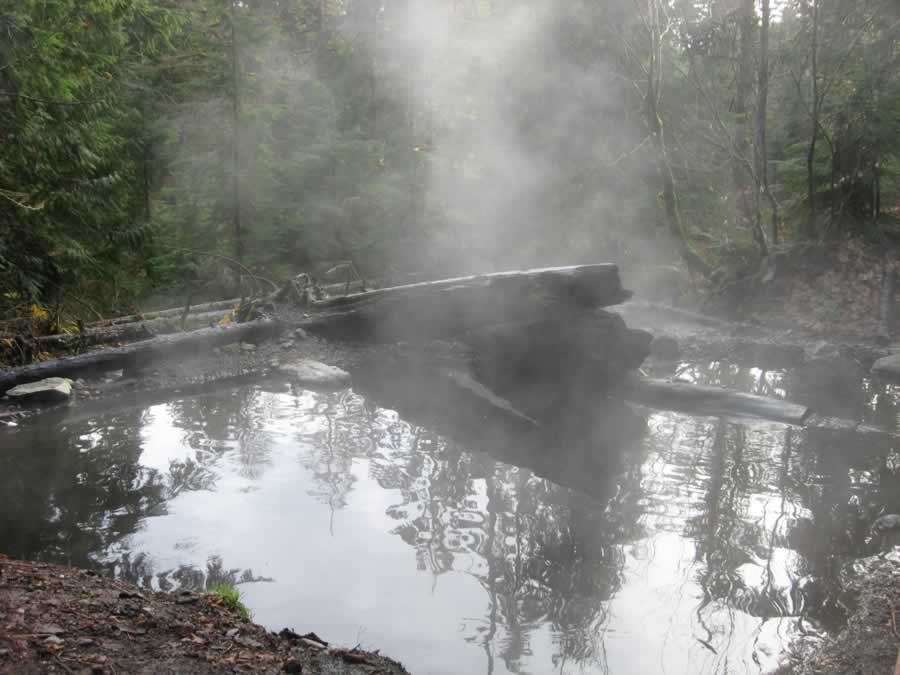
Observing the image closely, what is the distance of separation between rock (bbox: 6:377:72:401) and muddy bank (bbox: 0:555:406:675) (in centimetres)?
438

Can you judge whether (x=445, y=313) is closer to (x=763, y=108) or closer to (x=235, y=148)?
(x=235, y=148)

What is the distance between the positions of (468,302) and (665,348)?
10.8ft

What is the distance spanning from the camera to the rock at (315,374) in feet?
30.1

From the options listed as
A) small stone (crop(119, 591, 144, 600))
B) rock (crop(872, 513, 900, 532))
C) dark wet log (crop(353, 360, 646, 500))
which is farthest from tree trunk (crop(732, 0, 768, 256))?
small stone (crop(119, 591, 144, 600))

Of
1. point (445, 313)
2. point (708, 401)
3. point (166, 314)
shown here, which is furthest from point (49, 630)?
point (166, 314)

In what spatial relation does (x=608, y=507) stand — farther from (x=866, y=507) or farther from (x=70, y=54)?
(x=70, y=54)

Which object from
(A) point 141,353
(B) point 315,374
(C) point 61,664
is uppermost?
(B) point 315,374

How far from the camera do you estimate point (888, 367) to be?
9.70m

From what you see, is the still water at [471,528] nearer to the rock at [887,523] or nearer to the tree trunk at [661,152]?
the rock at [887,523]

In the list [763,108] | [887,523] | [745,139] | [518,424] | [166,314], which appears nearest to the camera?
[887,523]

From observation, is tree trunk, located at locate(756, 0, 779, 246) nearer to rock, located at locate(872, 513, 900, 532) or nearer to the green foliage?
rock, located at locate(872, 513, 900, 532)

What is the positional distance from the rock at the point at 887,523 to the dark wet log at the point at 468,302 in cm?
454

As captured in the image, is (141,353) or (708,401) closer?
(708,401)

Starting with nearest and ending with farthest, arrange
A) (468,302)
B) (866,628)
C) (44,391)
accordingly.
A: 1. (866,628)
2. (44,391)
3. (468,302)
